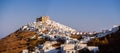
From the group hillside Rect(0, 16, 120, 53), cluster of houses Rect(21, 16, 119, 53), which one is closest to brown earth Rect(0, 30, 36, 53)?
hillside Rect(0, 16, 120, 53)

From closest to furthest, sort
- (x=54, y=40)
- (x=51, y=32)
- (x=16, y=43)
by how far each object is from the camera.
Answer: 1. (x=54, y=40)
2. (x=16, y=43)
3. (x=51, y=32)

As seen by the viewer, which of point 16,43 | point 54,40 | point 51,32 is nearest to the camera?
point 54,40

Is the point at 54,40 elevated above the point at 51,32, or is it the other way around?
the point at 51,32

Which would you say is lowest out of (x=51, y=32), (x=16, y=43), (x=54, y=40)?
(x=54, y=40)

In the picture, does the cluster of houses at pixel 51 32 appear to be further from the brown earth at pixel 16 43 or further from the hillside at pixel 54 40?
the brown earth at pixel 16 43

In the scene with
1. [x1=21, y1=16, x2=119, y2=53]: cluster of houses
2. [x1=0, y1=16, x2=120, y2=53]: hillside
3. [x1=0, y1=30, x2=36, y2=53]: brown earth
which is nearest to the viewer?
[x1=0, y1=16, x2=120, y2=53]: hillside

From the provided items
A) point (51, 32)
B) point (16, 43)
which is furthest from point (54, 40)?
point (51, 32)

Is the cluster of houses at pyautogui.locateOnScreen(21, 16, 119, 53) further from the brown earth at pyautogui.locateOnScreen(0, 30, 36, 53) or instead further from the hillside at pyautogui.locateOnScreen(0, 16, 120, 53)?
the brown earth at pyautogui.locateOnScreen(0, 30, 36, 53)

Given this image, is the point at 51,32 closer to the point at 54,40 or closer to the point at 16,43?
the point at 16,43

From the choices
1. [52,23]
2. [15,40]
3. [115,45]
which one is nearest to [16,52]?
[15,40]

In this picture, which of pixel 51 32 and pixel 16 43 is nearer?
pixel 16 43

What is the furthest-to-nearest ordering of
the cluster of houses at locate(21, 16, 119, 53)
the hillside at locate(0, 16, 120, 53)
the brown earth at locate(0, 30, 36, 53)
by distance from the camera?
the brown earth at locate(0, 30, 36, 53), the cluster of houses at locate(21, 16, 119, 53), the hillside at locate(0, 16, 120, 53)

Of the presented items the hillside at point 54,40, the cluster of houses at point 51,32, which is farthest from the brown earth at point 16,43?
the cluster of houses at point 51,32

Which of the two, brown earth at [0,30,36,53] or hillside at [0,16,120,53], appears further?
brown earth at [0,30,36,53]
